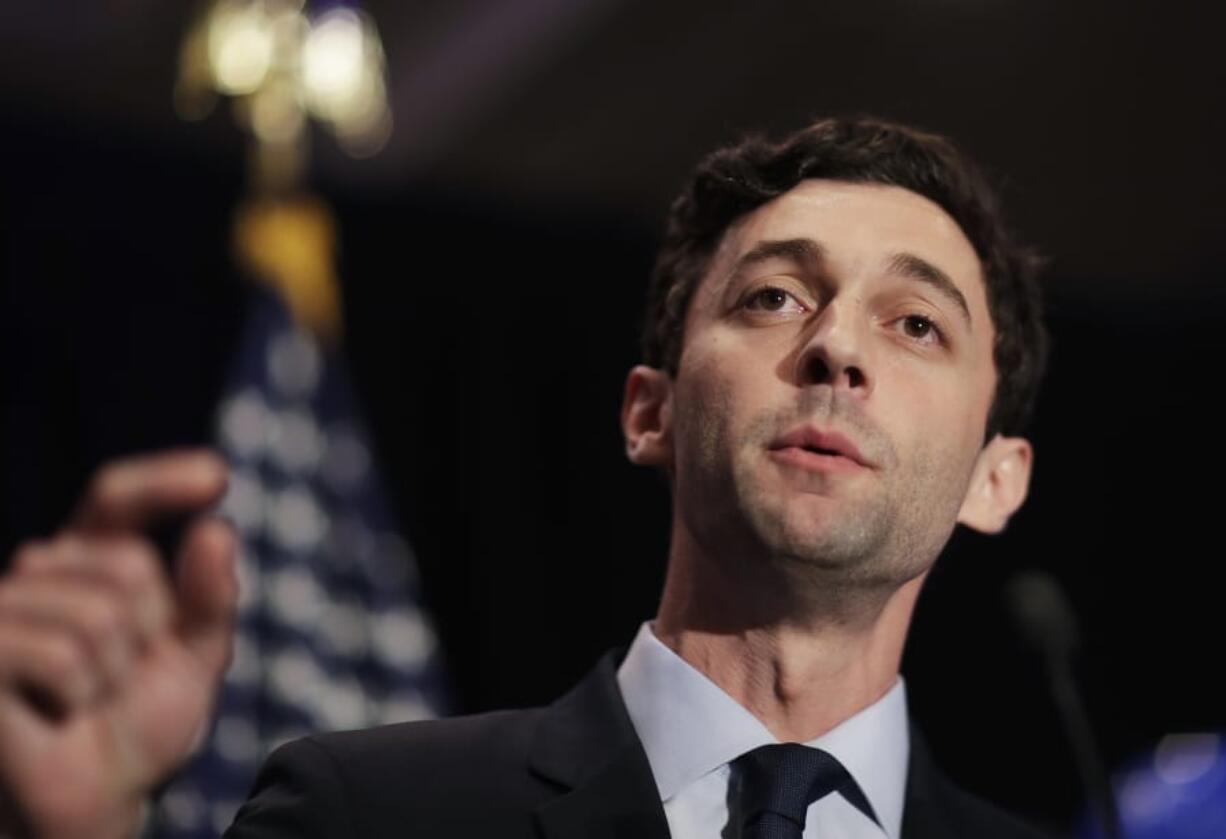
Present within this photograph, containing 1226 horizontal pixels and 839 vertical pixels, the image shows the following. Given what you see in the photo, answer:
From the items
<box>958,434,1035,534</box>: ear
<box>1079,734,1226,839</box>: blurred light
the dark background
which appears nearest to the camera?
<box>958,434,1035,534</box>: ear

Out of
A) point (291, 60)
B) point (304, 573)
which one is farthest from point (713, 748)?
point (291, 60)

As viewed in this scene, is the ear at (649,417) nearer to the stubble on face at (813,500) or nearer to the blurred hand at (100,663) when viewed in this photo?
the stubble on face at (813,500)

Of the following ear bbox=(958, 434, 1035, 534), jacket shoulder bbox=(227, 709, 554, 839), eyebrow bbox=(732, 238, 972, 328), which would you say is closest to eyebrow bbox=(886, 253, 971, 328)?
eyebrow bbox=(732, 238, 972, 328)

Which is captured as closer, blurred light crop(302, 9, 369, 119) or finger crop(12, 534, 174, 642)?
finger crop(12, 534, 174, 642)

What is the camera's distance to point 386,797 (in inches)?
62.6

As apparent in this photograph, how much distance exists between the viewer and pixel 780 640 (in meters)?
1.77

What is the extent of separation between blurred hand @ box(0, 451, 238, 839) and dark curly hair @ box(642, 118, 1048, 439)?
572 mm

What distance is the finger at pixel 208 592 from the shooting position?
1.88 meters

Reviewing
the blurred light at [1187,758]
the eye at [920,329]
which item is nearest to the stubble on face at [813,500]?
the eye at [920,329]

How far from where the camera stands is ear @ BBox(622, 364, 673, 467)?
1.96 metres

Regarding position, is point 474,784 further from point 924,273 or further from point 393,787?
point 924,273

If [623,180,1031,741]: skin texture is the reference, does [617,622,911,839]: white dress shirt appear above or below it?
below

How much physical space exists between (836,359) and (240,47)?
2.85 m

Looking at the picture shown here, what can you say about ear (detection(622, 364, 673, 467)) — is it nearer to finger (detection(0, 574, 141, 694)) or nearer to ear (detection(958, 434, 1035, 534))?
ear (detection(958, 434, 1035, 534))
